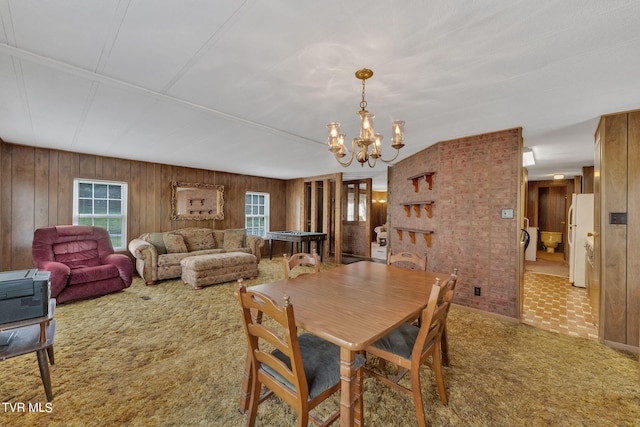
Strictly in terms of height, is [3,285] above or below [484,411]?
above

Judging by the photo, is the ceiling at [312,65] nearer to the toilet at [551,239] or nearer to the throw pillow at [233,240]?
the throw pillow at [233,240]

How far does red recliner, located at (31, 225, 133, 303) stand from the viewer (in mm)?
3498

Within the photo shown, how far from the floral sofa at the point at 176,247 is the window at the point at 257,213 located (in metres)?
1.31

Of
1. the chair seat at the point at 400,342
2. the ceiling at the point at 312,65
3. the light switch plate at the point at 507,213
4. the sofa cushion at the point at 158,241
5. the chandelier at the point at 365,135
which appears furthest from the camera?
the sofa cushion at the point at 158,241

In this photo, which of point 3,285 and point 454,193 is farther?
point 454,193

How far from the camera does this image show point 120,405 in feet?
5.76

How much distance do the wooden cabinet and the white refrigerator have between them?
6.88ft

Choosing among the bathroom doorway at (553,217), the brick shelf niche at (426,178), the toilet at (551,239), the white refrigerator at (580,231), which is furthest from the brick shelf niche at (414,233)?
the toilet at (551,239)

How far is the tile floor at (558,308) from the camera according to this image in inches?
117

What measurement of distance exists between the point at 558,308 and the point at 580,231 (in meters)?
1.66

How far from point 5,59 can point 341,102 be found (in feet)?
7.72

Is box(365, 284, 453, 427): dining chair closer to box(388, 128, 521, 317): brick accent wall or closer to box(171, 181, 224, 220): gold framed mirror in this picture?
box(388, 128, 521, 317): brick accent wall

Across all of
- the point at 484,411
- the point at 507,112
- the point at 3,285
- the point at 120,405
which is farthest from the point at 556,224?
the point at 3,285

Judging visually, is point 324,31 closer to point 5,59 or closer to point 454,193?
point 5,59
